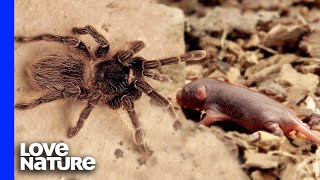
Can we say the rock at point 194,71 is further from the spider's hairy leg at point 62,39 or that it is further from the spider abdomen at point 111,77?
the spider's hairy leg at point 62,39

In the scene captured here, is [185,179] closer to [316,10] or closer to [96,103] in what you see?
[96,103]

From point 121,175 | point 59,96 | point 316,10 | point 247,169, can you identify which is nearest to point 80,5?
point 59,96

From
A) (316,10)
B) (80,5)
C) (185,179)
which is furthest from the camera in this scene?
(316,10)

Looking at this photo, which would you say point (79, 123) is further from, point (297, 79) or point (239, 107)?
point (297, 79)

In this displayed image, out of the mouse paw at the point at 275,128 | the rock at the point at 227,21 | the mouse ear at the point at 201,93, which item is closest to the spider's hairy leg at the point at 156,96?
the mouse ear at the point at 201,93

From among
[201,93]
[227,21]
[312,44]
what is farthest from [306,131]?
[227,21]
